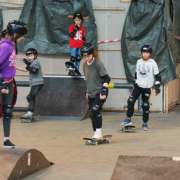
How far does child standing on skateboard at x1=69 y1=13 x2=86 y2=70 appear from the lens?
7.84m

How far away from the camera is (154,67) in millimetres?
6035

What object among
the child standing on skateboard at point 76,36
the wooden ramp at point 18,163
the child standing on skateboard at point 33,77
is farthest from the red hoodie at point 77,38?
the wooden ramp at point 18,163

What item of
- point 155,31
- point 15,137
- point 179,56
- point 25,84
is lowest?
point 15,137

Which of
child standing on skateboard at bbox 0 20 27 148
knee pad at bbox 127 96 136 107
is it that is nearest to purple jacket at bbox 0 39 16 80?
child standing on skateboard at bbox 0 20 27 148

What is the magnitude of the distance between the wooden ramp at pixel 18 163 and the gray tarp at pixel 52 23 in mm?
5102

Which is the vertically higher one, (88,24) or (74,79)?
(88,24)

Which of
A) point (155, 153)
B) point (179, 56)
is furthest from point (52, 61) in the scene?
point (155, 153)

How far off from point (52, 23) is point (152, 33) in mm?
2492

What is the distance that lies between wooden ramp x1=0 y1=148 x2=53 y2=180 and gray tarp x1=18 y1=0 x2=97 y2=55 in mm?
5102

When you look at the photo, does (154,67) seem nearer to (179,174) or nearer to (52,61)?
(179,174)

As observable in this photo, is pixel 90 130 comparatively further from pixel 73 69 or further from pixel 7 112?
pixel 7 112

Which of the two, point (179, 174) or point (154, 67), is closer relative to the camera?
point (179, 174)

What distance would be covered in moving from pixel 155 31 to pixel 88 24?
1658mm

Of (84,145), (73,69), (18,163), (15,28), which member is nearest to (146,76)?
(84,145)
